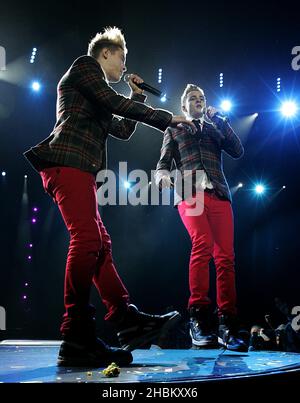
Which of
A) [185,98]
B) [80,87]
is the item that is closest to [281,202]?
[185,98]

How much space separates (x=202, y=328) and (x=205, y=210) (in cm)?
69

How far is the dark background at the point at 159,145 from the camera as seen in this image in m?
4.46

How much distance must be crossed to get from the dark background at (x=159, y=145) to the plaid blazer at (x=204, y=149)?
2188 millimetres

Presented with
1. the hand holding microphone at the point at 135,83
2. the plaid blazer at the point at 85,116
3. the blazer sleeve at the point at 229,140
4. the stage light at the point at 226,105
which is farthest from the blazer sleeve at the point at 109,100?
→ the stage light at the point at 226,105

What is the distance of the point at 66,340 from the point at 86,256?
1.06 feet

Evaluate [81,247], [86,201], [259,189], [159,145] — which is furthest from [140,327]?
[259,189]

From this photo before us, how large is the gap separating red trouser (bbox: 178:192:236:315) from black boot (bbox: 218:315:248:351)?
5 centimetres

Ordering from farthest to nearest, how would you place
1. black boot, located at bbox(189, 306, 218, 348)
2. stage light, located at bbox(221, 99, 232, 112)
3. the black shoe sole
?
1. stage light, located at bbox(221, 99, 232, 112)
2. black boot, located at bbox(189, 306, 218, 348)
3. the black shoe sole

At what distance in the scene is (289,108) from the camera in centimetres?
629

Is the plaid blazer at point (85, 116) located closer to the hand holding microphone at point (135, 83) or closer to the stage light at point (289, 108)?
the hand holding microphone at point (135, 83)

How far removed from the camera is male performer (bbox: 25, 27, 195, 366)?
1531 millimetres

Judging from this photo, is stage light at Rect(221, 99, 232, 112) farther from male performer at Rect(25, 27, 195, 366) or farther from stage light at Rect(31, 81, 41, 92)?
male performer at Rect(25, 27, 195, 366)

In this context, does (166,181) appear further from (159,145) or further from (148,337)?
(159,145)

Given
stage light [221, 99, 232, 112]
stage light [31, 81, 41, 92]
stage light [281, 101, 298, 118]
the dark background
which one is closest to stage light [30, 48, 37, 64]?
the dark background
